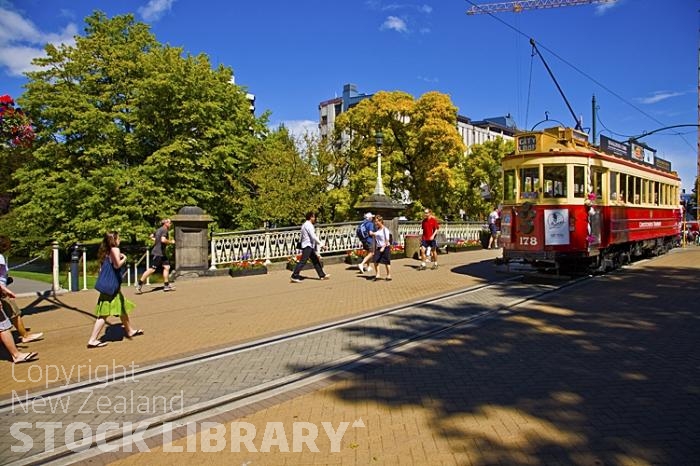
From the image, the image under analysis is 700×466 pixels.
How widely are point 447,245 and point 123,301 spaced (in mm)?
17824

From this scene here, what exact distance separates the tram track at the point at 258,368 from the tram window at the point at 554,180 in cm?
429

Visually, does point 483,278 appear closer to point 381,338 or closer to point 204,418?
point 381,338

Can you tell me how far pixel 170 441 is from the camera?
4.23 metres

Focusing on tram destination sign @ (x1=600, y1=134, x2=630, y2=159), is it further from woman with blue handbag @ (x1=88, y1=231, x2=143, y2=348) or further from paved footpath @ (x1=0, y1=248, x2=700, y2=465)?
woman with blue handbag @ (x1=88, y1=231, x2=143, y2=348)

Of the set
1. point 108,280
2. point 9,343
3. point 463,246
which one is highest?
point 108,280

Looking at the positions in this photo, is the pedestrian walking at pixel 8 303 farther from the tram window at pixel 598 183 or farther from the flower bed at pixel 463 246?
the flower bed at pixel 463 246

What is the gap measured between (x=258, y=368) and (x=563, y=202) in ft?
30.2

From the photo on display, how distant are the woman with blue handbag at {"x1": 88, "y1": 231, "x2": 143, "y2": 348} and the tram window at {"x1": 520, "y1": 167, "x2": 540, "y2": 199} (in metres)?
9.67

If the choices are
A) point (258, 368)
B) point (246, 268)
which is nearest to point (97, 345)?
point (258, 368)

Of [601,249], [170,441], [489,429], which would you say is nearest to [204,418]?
[170,441]

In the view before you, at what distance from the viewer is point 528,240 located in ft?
41.4

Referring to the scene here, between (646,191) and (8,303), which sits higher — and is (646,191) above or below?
above

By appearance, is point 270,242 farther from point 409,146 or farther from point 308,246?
point 409,146

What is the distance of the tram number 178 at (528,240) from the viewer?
41.1ft
